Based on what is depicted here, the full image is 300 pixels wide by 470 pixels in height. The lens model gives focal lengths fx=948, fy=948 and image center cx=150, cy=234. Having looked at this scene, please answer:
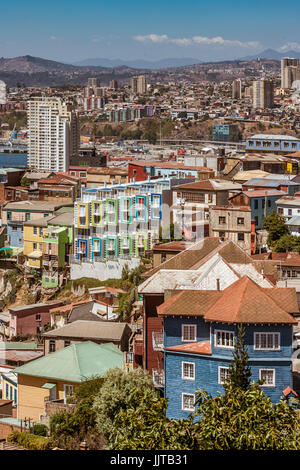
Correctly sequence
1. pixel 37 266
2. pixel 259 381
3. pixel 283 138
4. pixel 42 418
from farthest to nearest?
pixel 283 138, pixel 37 266, pixel 42 418, pixel 259 381

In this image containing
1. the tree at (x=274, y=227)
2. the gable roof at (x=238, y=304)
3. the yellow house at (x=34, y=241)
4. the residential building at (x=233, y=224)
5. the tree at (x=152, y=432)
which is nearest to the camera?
the tree at (x=152, y=432)

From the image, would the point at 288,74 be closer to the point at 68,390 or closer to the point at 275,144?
the point at 275,144

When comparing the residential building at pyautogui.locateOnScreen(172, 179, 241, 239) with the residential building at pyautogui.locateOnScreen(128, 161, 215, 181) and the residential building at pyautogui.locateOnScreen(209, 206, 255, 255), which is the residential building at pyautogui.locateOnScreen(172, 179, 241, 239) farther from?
the residential building at pyautogui.locateOnScreen(128, 161, 215, 181)

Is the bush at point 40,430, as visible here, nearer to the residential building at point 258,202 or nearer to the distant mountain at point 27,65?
the residential building at point 258,202

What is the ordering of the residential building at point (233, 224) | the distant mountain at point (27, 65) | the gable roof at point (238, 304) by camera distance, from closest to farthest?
1. the gable roof at point (238, 304)
2. the residential building at point (233, 224)
3. the distant mountain at point (27, 65)

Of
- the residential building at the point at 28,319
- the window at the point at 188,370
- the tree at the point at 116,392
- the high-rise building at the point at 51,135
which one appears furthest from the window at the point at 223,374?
the high-rise building at the point at 51,135

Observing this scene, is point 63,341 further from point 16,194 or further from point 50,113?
point 50,113

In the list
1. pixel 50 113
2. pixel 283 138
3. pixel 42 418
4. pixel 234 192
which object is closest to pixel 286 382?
pixel 42 418
